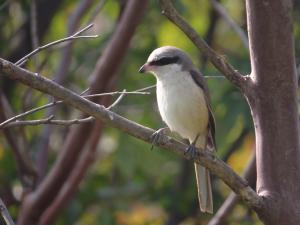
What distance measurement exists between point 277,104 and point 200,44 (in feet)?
1.31

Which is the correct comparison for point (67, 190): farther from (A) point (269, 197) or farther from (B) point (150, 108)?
(A) point (269, 197)

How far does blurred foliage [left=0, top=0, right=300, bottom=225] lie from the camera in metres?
5.75

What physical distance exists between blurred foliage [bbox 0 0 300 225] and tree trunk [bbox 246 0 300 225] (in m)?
2.33

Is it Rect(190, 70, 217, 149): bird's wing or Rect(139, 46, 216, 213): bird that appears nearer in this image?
Rect(139, 46, 216, 213): bird

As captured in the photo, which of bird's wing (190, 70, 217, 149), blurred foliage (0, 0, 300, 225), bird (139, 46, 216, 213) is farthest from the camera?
blurred foliage (0, 0, 300, 225)

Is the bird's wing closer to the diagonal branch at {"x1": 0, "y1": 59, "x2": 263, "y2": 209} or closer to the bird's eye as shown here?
the bird's eye

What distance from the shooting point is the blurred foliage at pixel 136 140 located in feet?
18.9

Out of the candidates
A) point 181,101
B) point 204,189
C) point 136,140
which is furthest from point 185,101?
point 136,140

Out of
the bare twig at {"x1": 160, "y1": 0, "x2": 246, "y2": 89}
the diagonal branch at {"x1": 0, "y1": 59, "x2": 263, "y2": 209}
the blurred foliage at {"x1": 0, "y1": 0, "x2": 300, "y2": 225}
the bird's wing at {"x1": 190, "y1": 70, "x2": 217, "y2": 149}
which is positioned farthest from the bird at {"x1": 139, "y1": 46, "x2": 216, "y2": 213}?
the bare twig at {"x1": 160, "y1": 0, "x2": 246, "y2": 89}

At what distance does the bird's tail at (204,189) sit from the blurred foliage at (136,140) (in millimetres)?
911

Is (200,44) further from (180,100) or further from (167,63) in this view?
(167,63)

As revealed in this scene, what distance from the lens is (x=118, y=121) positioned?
2.84m

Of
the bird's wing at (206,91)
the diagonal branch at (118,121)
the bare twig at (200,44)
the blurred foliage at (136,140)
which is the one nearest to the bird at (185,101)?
the bird's wing at (206,91)

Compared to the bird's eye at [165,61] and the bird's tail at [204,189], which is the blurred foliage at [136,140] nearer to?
the bird's eye at [165,61]
